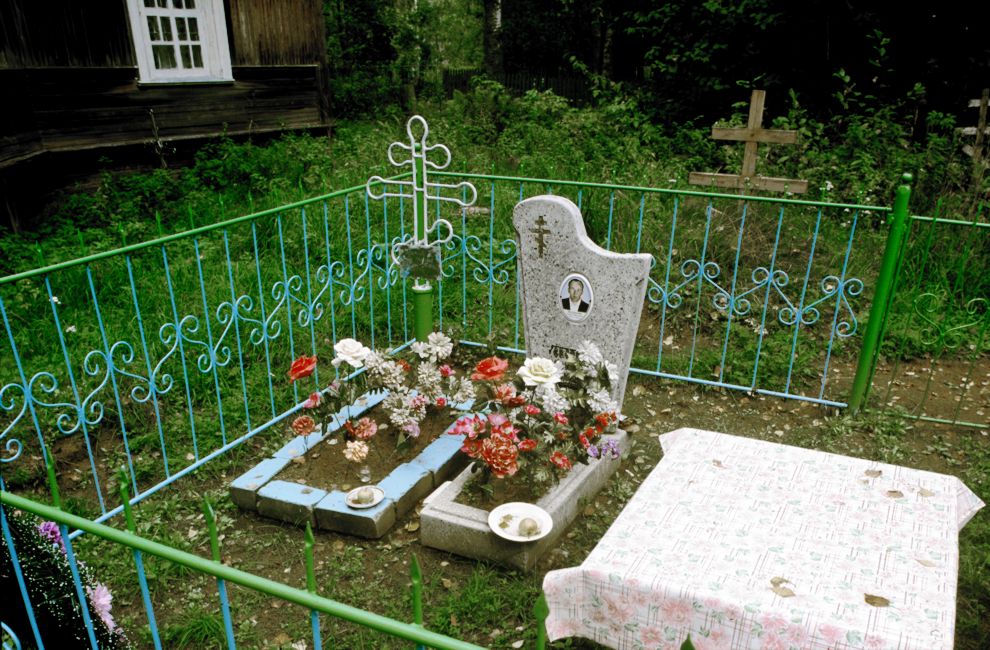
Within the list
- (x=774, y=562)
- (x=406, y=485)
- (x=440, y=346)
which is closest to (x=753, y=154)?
(x=440, y=346)

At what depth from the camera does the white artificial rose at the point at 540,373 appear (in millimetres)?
3678

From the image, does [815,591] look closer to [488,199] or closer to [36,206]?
[488,199]

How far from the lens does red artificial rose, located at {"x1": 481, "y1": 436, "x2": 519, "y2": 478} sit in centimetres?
351

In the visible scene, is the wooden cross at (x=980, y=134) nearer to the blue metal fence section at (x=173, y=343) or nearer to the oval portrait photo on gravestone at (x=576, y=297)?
the oval portrait photo on gravestone at (x=576, y=297)

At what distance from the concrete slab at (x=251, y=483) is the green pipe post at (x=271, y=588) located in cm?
213

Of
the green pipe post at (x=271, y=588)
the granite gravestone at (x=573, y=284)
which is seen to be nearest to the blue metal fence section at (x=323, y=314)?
the granite gravestone at (x=573, y=284)

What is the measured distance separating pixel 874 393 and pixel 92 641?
493cm

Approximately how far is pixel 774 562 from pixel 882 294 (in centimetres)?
257

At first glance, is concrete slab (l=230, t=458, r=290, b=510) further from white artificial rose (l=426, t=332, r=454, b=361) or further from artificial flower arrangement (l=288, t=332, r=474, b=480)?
white artificial rose (l=426, t=332, r=454, b=361)

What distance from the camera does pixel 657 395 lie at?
17.3 feet

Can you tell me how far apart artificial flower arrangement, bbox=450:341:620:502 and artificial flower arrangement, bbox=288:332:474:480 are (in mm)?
419

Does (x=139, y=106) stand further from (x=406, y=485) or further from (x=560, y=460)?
(x=560, y=460)

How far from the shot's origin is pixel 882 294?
14.6 ft

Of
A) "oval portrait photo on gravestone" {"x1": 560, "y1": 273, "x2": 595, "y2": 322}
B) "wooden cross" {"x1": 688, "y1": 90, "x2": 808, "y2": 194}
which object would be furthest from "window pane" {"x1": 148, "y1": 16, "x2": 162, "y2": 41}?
"oval portrait photo on gravestone" {"x1": 560, "y1": 273, "x2": 595, "y2": 322}
